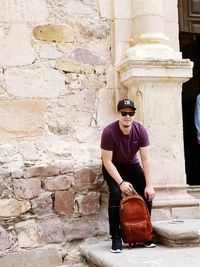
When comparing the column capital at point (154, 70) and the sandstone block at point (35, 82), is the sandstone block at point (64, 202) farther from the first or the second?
the column capital at point (154, 70)

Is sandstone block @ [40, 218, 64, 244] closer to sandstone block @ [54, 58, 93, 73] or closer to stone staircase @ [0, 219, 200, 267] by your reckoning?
stone staircase @ [0, 219, 200, 267]

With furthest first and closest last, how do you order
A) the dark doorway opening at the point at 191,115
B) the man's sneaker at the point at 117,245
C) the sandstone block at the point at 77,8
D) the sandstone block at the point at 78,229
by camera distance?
the dark doorway opening at the point at 191,115 → the sandstone block at the point at 77,8 → the sandstone block at the point at 78,229 → the man's sneaker at the point at 117,245

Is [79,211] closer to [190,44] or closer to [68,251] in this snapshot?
[68,251]

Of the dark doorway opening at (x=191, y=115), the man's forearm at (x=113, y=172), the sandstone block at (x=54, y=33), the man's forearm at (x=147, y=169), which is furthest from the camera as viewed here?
the dark doorway opening at (x=191, y=115)

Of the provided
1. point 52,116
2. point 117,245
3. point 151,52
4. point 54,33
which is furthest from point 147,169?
point 54,33

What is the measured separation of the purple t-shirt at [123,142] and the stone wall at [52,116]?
0.44 meters

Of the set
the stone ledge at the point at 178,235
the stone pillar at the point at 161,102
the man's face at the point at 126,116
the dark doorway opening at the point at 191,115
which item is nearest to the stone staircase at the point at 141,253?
the stone ledge at the point at 178,235

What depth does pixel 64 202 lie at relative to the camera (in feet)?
14.8

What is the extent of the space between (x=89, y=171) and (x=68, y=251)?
0.73 metres

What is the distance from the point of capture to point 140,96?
4.73 meters

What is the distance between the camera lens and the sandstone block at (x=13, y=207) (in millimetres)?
4383

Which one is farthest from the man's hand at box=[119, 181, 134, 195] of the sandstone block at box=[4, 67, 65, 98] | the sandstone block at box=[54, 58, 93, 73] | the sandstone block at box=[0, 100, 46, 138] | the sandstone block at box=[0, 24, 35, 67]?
the sandstone block at box=[0, 24, 35, 67]

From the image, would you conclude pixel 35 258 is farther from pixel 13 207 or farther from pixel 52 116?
pixel 52 116

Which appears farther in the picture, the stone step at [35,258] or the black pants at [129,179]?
the stone step at [35,258]
